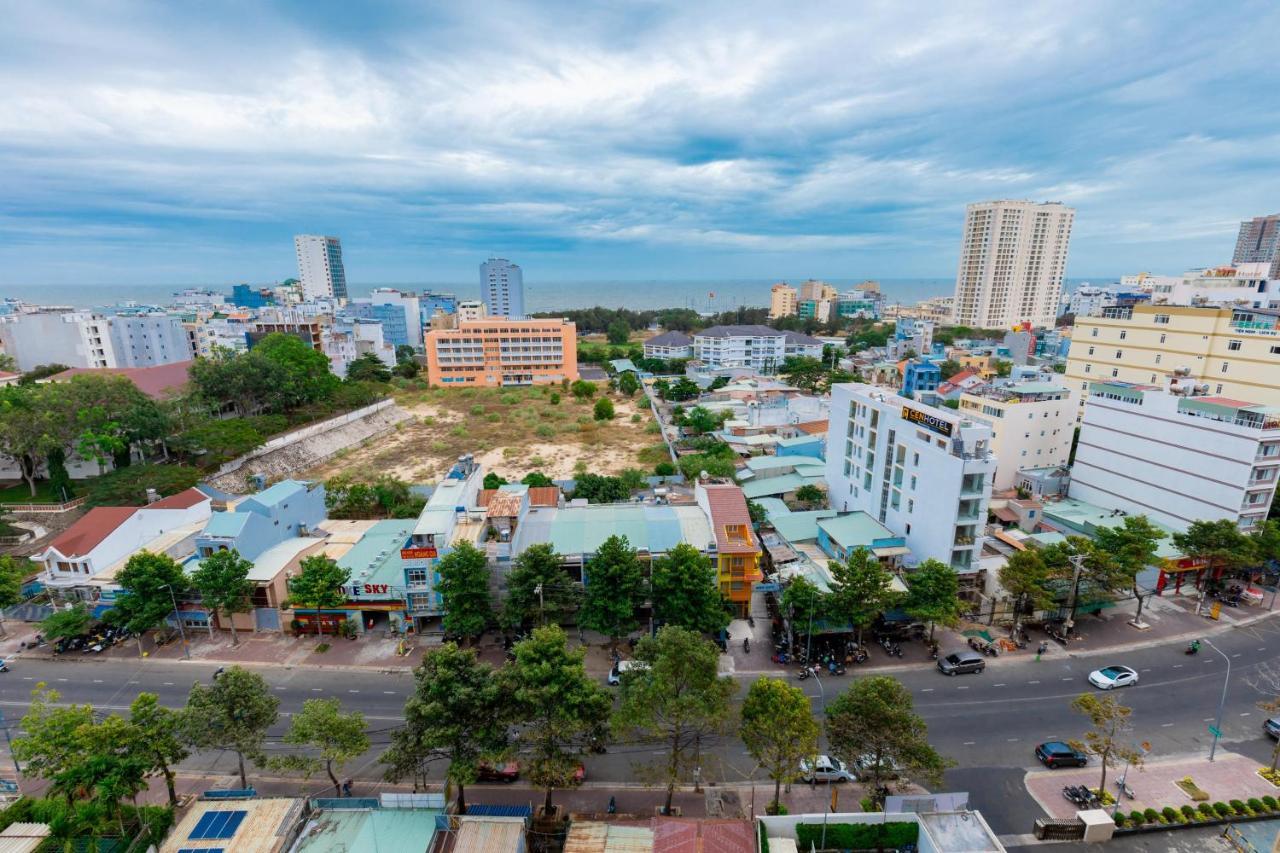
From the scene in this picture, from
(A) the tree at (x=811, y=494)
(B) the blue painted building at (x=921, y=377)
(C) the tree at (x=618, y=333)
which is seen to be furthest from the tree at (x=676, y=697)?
(C) the tree at (x=618, y=333)

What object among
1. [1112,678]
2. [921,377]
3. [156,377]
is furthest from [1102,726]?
[156,377]

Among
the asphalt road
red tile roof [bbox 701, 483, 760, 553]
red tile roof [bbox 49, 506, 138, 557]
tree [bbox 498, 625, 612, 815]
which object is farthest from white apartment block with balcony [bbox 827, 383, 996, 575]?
red tile roof [bbox 49, 506, 138, 557]

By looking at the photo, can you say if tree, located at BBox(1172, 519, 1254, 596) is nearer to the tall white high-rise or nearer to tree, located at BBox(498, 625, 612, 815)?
tree, located at BBox(498, 625, 612, 815)

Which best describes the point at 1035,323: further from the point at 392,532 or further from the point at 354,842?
the point at 354,842

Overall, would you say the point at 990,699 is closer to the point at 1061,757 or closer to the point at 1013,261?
the point at 1061,757

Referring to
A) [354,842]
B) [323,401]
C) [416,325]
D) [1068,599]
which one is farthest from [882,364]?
[416,325]

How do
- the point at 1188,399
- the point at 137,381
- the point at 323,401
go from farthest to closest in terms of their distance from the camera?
the point at 323,401 → the point at 137,381 → the point at 1188,399
